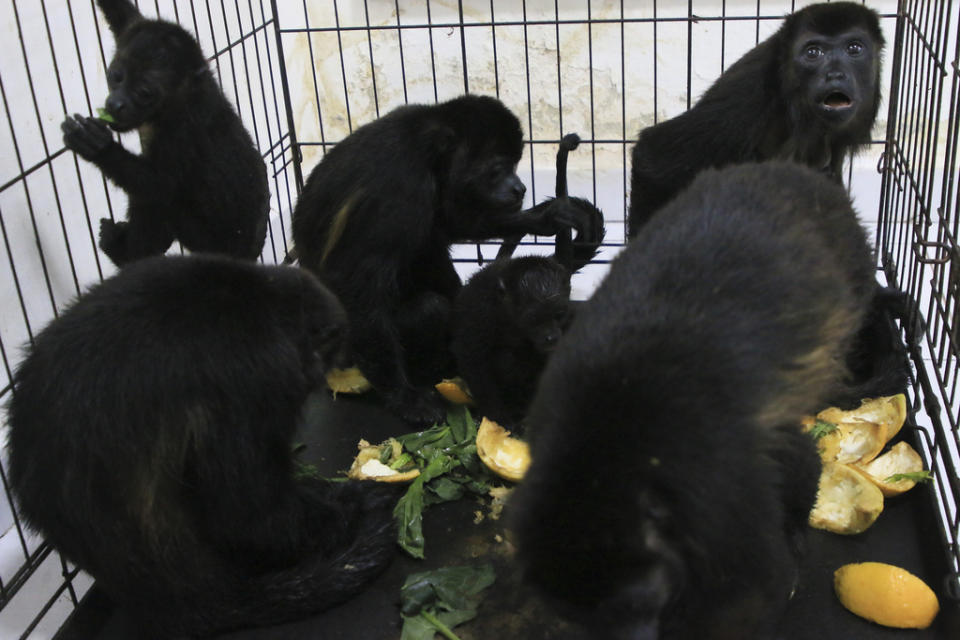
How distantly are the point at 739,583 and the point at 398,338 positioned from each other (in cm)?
249

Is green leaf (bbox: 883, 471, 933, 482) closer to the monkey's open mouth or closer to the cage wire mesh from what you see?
the cage wire mesh

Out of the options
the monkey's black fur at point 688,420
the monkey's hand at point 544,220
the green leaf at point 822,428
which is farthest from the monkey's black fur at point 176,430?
the green leaf at point 822,428

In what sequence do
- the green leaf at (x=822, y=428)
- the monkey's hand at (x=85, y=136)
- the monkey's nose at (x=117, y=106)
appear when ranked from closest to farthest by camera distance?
the green leaf at (x=822, y=428) < the monkey's hand at (x=85, y=136) < the monkey's nose at (x=117, y=106)

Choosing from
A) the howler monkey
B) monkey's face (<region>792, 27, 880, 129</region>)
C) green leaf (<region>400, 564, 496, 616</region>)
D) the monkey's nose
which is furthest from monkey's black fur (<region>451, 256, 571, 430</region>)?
the monkey's nose

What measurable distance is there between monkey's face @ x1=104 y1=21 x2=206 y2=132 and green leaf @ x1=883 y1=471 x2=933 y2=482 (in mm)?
3419

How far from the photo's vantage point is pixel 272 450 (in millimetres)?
3104

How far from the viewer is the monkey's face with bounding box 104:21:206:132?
4.30 metres

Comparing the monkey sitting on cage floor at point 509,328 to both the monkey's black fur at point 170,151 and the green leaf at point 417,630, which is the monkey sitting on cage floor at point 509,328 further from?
the monkey's black fur at point 170,151

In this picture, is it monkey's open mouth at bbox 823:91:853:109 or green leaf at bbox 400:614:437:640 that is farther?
monkey's open mouth at bbox 823:91:853:109

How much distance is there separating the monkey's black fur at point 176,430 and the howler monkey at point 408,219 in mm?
1053

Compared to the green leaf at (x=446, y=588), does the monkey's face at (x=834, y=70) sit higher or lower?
higher

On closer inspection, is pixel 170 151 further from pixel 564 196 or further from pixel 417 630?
pixel 417 630

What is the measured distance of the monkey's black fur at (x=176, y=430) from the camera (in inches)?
113

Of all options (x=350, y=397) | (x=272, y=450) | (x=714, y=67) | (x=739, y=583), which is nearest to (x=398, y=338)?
(x=350, y=397)
